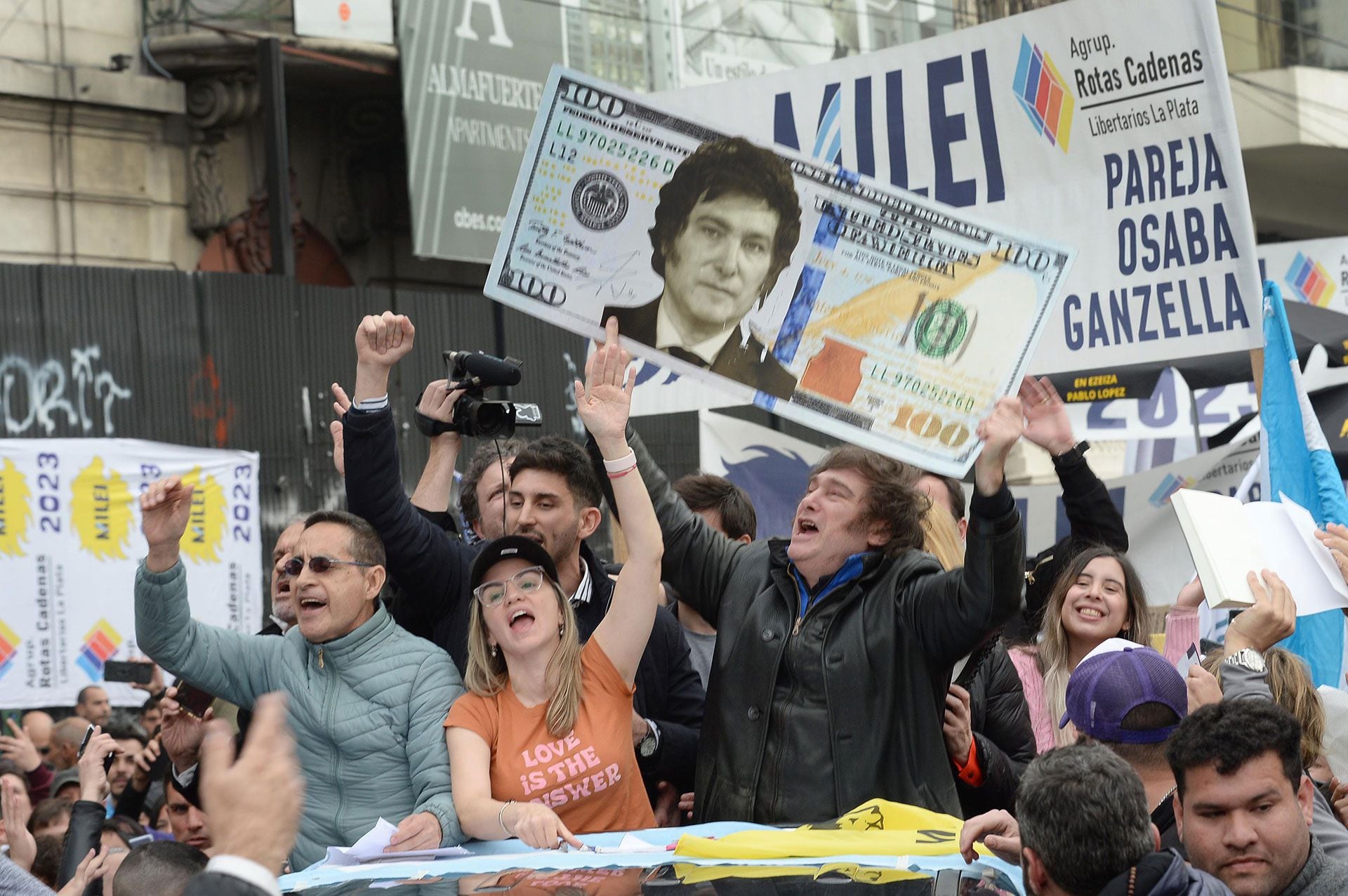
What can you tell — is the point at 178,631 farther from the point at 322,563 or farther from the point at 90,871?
the point at 90,871

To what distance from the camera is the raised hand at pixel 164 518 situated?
4094mm

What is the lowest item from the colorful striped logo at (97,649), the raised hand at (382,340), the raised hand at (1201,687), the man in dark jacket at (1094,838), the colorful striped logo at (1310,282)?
the colorful striped logo at (97,649)

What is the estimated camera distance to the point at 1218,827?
9.98 feet

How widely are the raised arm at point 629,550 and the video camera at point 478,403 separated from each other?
77cm

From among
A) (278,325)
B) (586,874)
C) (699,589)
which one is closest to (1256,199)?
(278,325)

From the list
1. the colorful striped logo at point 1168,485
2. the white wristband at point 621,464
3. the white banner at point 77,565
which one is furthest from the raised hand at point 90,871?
the white banner at point 77,565

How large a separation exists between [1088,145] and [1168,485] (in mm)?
1869

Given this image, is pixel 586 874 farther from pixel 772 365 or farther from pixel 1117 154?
pixel 1117 154

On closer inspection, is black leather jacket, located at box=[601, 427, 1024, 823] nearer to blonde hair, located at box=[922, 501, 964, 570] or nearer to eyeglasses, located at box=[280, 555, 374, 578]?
blonde hair, located at box=[922, 501, 964, 570]

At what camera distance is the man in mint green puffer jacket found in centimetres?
400

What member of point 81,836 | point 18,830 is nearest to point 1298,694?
point 81,836

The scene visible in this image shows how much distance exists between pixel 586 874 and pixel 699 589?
1.43 meters

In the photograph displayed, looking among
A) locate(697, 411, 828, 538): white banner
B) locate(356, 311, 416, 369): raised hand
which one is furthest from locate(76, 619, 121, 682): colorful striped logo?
locate(356, 311, 416, 369): raised hand

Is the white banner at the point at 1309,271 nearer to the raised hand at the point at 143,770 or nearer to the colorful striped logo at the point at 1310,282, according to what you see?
the colorful striped logo at the point at 1310,282
